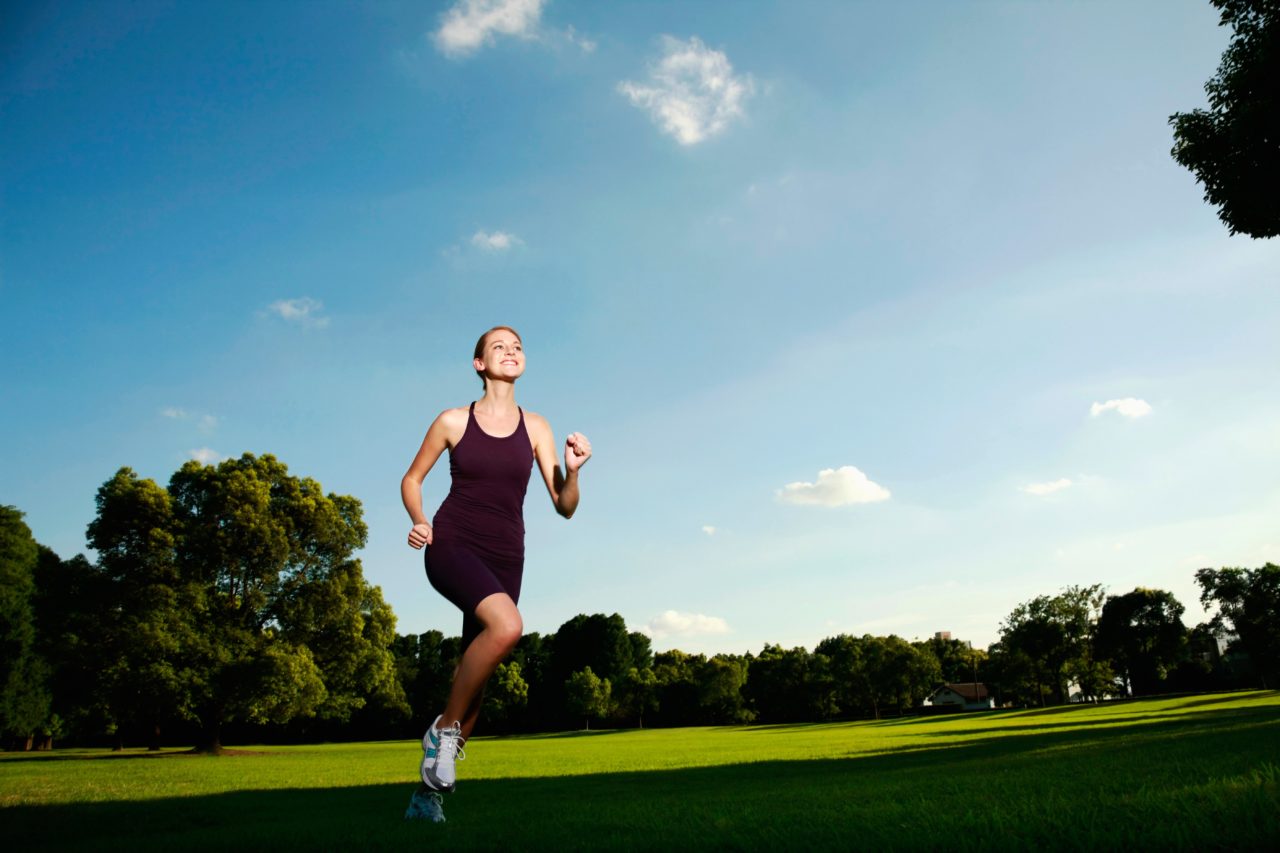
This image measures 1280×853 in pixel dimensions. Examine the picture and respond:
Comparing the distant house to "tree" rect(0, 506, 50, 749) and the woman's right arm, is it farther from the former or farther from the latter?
the woman's right arm

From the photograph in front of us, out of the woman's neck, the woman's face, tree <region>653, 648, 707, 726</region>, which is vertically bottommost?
tree <region>653, 648, 707, 726</region>

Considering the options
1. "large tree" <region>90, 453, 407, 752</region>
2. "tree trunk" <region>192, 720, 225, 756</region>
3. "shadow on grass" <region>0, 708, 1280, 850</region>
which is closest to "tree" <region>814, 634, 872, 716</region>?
"large tree" <region>90, 453, 407, 752</region>

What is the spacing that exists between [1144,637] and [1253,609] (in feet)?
39.1

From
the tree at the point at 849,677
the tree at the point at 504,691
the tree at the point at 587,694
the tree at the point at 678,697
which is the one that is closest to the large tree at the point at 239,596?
the tree at the point at 504,691

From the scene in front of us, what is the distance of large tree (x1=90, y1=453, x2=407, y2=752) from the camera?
29.0 metres

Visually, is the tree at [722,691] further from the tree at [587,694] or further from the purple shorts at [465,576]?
the purple shorts at [465,576]

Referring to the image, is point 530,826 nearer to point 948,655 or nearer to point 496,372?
point 496,372

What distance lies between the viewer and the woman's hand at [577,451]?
5.11 meters

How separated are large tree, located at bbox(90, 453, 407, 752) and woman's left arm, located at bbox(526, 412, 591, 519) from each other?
1107 inches

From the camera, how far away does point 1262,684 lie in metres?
76.6

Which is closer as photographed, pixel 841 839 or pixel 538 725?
pixel 841 839

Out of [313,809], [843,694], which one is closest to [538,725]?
[843,694]

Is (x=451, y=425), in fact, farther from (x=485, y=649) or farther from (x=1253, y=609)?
(x=1253, y=609)

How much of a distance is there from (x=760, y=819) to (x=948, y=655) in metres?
146
